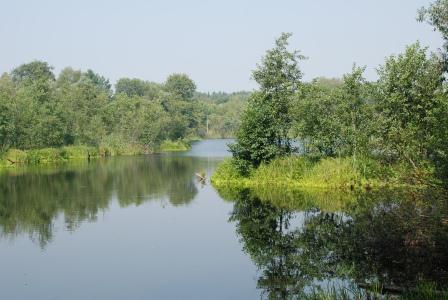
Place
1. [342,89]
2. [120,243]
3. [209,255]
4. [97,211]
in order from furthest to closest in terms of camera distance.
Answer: [342,89] < [97,211] < [120,243] < [209,255]

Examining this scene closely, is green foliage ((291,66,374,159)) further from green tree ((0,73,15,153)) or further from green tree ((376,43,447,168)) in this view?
green tree ((0,73,15,153))

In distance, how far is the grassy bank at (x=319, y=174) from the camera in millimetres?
35969

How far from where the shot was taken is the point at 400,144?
84.6ft

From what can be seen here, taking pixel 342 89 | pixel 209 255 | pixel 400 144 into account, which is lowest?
pixel 209 255

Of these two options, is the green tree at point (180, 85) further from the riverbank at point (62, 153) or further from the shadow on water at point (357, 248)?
the shadow on water at point (357, 248)


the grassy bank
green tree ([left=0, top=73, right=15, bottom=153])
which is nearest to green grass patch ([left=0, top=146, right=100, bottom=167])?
green tree ([left=0, top=73, right=15, bottom=153])

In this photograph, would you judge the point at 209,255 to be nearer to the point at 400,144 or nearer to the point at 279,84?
the point at 400,144

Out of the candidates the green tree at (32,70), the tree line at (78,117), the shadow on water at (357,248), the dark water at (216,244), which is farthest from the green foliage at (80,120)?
the shadow on water at (357,248)

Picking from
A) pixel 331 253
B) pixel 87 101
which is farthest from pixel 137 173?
pixel 87 101

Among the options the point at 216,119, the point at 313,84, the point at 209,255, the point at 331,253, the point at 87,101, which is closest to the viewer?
the point at 331,253

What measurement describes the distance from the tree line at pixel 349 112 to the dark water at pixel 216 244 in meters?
3.57

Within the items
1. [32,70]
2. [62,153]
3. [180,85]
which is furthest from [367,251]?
[32,70]

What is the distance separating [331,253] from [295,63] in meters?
Answer: 24.0

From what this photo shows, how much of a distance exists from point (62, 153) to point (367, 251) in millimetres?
65413
